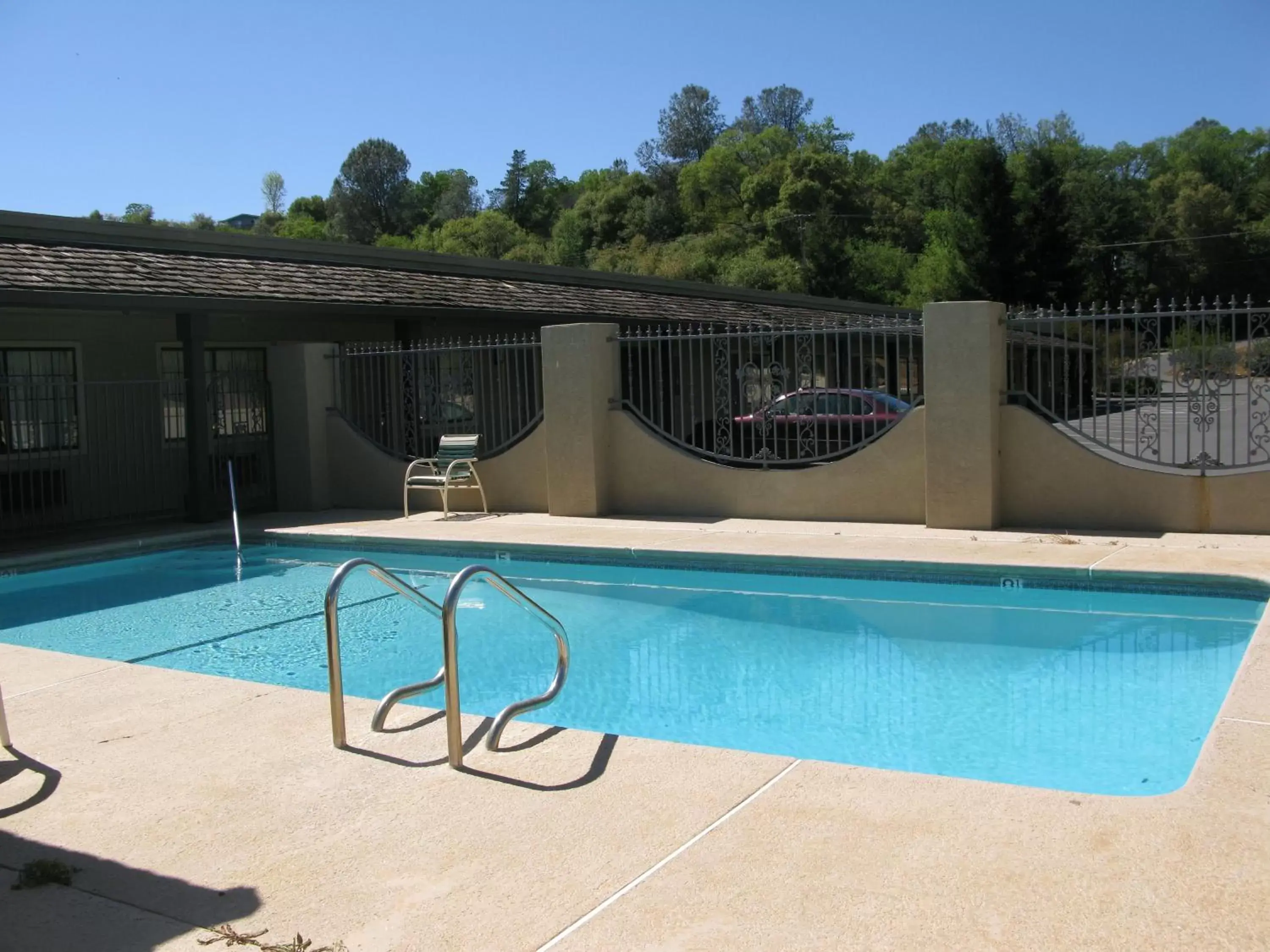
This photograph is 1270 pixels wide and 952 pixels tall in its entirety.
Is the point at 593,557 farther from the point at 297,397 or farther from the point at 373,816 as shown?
the point at 373,816

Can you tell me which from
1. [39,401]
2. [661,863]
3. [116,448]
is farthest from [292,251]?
[661,863]

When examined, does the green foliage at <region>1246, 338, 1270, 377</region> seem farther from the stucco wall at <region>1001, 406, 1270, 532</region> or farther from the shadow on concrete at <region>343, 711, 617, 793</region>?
the shadow on concrete at <region>343, 711, 617, 793</region>

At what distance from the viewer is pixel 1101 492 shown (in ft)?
35.9

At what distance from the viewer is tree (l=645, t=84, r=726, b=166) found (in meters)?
117

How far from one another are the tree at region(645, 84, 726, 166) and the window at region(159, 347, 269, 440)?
104 metres

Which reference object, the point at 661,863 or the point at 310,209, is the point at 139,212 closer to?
the point at 310,209

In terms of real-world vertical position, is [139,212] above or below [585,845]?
above

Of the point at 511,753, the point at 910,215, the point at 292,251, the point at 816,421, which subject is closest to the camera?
the point at 511,753

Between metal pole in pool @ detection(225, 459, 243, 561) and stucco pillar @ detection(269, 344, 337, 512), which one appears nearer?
metal pole in pool @ detection(225, 459, 243, 561)

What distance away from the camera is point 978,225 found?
4656 cm

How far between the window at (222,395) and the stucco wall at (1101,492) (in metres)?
9.93

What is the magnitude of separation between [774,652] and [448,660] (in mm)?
3896

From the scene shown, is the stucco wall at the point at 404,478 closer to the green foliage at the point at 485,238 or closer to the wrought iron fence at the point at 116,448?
the wrought iron fence at the point at 116,448

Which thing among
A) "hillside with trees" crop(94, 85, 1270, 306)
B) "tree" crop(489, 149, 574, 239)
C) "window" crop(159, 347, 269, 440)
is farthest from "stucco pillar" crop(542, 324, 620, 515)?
"tree" crop(489, 149, 574, 239)
